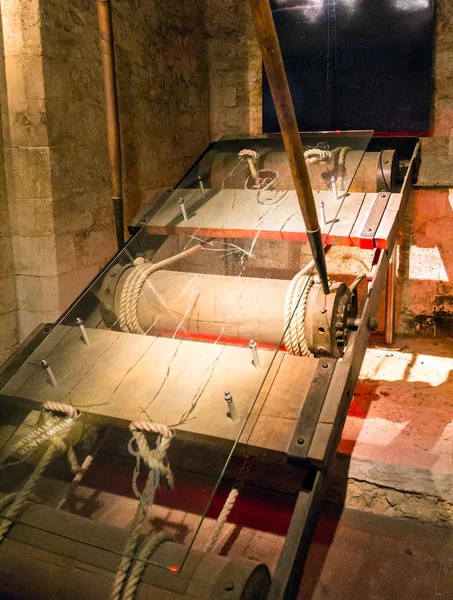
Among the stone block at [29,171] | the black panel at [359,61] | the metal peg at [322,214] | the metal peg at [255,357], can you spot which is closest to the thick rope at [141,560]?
the metal peg at [255,357]

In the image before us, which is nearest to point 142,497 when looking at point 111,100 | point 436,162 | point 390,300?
point 111,100

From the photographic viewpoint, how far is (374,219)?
2.87 m

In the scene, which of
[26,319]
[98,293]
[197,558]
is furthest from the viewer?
[26,319]

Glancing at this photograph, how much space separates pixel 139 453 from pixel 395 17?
3779 millimetres

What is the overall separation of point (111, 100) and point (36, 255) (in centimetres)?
95

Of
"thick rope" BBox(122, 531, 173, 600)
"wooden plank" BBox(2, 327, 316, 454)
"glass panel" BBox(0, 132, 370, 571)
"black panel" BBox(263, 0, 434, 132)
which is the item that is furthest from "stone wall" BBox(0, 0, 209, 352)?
"thick rope" BBox(122, 531, 173, 600)

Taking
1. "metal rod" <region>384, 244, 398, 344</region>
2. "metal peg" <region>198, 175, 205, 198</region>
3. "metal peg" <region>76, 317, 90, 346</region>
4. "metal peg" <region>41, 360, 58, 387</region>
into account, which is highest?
"metal peg" <region>198, 175, 205, 198</region>

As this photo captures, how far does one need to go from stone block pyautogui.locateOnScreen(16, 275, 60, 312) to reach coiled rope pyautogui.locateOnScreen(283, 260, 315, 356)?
149 cm

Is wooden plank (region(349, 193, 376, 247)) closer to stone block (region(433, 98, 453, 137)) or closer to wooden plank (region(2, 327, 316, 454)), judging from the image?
wooden plank (region(2, 327, 316, 454))

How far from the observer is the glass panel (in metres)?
1.94

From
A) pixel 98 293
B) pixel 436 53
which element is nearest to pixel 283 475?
pixel 98 293

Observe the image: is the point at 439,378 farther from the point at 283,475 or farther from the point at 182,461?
the point at 182,461

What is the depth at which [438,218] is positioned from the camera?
178 inches

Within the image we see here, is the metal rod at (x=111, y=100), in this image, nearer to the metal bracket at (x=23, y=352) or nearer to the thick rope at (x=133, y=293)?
the thick rope at (x=133, y=293)
